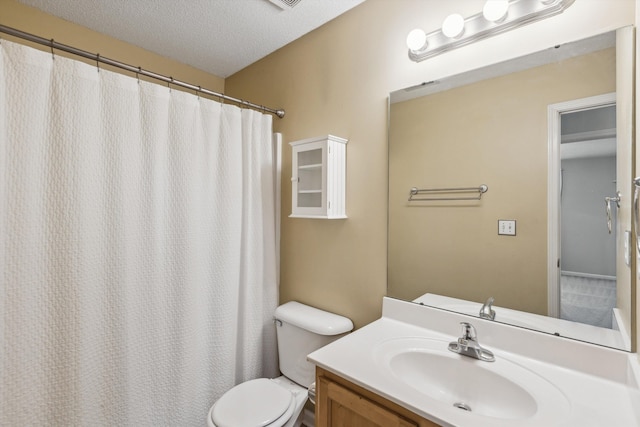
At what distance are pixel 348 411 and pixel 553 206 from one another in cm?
97

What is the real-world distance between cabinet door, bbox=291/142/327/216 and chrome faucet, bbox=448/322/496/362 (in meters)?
0.80

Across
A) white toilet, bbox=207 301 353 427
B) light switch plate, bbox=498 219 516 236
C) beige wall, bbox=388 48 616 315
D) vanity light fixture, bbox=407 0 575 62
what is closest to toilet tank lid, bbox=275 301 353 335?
white toilet, bbox=207 301 353 427

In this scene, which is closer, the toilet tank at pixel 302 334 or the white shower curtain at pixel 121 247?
the white shower curtain at pixel 121 247

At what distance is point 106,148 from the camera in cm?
131

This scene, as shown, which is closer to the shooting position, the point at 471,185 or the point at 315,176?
the point at 471,185

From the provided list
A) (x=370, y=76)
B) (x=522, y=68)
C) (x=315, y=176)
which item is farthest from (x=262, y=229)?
(x=522, y=68)

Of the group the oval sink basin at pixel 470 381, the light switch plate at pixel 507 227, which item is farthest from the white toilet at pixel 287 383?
the light switch plate at pixel 507 227

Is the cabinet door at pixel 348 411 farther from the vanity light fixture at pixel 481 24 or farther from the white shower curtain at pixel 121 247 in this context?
the vanity light fixture at pixel 481 24

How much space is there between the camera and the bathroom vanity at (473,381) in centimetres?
77

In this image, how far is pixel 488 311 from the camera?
1.14 metres

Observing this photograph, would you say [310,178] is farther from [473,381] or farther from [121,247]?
[473,381]

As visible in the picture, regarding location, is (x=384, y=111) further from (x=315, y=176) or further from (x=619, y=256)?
(x=619, y=256)

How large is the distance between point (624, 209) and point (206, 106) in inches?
69.9

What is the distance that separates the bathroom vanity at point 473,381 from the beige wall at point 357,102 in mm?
387
